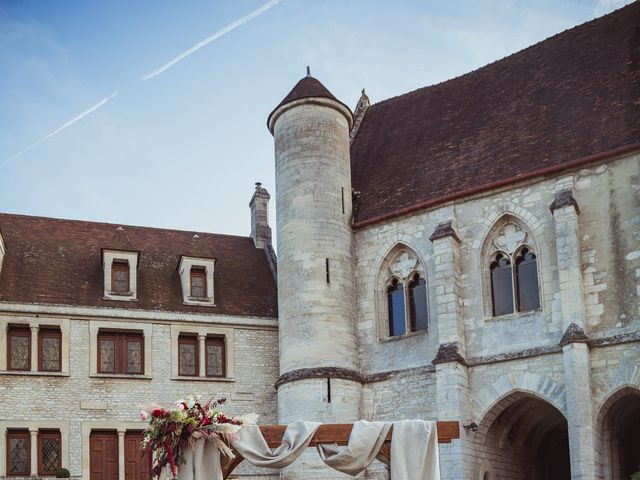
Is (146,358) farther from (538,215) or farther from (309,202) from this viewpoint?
(538,215)

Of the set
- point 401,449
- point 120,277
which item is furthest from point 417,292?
point 401,449

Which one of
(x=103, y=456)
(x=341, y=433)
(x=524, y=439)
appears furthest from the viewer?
(x=524, y=439)

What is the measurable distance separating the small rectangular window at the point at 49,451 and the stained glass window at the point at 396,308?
28.5 feet

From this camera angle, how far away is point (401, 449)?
→ 1379 centimetres

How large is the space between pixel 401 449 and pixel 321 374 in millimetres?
12781

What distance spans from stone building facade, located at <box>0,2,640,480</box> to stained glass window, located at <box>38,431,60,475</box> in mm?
134

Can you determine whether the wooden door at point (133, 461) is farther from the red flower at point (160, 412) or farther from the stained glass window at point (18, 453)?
the red flower at point (160, 412)

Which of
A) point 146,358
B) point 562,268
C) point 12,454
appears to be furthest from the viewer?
point 146,358

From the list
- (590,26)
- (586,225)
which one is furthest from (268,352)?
(590,26)

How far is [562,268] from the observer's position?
24.2 meters

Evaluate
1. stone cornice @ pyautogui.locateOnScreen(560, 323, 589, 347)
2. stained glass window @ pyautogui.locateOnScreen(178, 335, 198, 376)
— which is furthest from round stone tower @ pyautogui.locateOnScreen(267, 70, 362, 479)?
stone cornice @ pyautogui.locateOnScreen(560, 323, 589, 347)

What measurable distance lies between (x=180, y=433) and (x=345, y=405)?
12809mm

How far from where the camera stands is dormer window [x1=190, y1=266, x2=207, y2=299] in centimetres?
2955

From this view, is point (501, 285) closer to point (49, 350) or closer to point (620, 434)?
point (620, 434)
